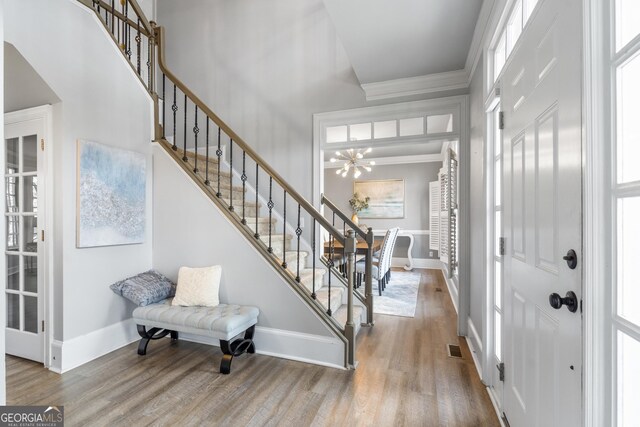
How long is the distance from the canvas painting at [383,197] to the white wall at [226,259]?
5.12 metres

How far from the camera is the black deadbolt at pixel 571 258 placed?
1.03 meters

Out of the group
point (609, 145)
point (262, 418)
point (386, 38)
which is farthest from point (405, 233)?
point (609, 145)

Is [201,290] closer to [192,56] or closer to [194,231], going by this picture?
[194,231]

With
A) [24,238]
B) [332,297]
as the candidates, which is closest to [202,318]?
[332,297]

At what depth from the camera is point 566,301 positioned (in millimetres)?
1076

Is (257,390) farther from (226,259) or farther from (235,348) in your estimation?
(226,259)

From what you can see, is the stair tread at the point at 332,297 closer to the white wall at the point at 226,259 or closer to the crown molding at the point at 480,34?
the white wall at the point at 226,259

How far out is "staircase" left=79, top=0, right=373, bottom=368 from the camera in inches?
104

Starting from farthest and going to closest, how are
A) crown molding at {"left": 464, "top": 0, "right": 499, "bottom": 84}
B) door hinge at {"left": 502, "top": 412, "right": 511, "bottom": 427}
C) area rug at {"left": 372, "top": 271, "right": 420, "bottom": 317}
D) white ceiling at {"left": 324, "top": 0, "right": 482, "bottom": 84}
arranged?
area rug at {"left": 372, "top": 271, "right": 420, "bottom": 317} → white ceiling at {"left": 324, "top": 0, "right": 482, "bottom": 84} → crown molding at {"left": 464, "top": 0, "right": 499, "bottom": 84} → door hinge at {"left": 502, "top": 412, "right": 511, "bottom": 427}

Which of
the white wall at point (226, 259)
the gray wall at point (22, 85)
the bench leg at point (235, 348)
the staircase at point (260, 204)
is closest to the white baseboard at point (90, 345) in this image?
the white wall at point (226, 259)

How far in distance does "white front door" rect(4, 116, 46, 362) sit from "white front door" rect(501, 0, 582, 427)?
11.2 feet

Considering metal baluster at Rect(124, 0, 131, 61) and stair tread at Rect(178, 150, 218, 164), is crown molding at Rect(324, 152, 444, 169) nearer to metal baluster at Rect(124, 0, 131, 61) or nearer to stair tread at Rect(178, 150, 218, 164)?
stair tread at Rect(178, 150, 218, 164)

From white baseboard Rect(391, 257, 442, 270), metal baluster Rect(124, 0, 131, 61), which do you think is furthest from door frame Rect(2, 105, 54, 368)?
white baseboard Rect(391, 257, 442, 270)

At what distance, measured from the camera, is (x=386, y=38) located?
249 centimetres
